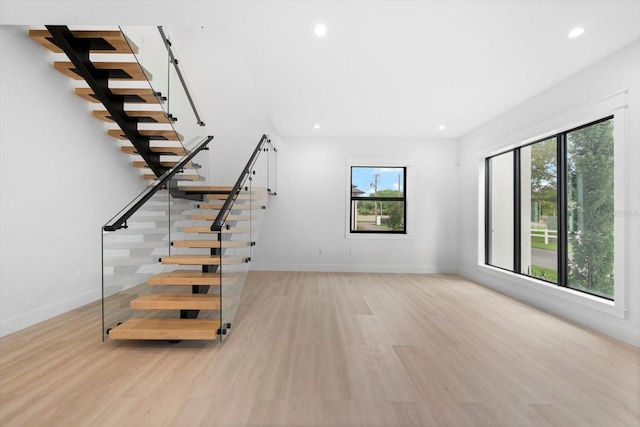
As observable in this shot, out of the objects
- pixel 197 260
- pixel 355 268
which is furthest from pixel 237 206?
pixel 355 268

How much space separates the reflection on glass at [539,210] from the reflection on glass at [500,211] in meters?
0.31

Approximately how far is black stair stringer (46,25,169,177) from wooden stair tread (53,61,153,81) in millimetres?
68

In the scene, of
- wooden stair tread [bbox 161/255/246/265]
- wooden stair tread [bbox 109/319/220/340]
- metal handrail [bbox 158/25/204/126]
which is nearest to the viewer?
wooden stair tread [bbox 109/319/220/340]

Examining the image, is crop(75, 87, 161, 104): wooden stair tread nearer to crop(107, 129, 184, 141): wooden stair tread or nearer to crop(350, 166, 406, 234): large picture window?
crop(107, 129, 184, 141): wooden stair tread

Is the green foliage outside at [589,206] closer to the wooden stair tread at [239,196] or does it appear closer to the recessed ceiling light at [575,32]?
the recessed ceiling light at [575,32]

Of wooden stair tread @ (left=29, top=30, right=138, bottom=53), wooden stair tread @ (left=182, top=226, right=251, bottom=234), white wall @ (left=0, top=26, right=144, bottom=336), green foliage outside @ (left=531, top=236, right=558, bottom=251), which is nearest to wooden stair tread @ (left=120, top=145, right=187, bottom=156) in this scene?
white wall @ (left=0, top=26, right=144, bottom=336)

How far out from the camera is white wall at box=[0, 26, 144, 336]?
9.70 feet

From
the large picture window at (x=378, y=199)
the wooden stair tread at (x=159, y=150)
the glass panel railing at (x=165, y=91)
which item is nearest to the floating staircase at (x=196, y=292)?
the wooden stair tread at (x=159, y=150)

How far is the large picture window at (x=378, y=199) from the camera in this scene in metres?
6.69

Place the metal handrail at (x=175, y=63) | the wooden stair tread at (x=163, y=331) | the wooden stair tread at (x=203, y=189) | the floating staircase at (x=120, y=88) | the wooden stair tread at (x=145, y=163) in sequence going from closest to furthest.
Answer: the wooden stair tread at (x=163, y=331) < the floating staircase at (x=120, y=88) < the metal handrail at (x=175, y=63) < the wooden stair tread at (x=203, y=189) < the wooden stair tread at (x=145, y=163)

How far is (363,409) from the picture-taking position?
1.84 meters

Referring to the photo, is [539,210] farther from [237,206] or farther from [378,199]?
[237,206]

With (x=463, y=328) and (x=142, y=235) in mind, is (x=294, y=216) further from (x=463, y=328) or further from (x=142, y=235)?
(x=463, y=328)

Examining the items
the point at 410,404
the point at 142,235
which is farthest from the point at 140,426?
the point at 142,235
